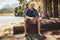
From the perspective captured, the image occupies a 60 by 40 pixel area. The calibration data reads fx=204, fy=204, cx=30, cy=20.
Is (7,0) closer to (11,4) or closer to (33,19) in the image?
(11,4)

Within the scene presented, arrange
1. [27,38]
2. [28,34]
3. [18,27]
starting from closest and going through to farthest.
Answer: [27,38] < [28,34] < [18,27]

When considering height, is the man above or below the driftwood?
above

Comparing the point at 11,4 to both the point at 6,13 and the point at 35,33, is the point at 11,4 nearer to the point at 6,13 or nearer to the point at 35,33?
the point at 6,13

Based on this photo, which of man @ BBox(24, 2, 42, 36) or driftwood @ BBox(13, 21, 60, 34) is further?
driftwood @ BBox(13, 21, 60, 34)

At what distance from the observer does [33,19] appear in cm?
690

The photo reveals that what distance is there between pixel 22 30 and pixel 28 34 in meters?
0.71

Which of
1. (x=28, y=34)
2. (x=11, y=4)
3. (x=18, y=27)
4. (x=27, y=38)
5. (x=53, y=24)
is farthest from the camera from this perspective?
(x=11, y=4)

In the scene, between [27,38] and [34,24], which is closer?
[27,38]

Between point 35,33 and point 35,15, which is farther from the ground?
point 35,15

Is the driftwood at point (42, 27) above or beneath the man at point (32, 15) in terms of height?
beneath

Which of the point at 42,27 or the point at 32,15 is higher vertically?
the point at 32,15

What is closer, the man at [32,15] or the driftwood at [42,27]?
the man at [32,15]

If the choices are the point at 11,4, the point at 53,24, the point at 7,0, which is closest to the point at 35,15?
the point at 53,24

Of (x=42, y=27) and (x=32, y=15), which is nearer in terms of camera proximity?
(x=32, y=15)
